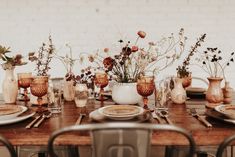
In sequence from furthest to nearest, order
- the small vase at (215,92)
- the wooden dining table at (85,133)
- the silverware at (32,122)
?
the small vase at (215,92)
the silverware at (32,122)
the wooden dining table at (85,133)

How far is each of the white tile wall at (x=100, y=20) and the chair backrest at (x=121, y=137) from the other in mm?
2039

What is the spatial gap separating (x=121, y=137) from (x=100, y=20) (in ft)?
7.06

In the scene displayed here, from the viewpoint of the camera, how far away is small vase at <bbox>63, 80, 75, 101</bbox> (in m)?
1.91

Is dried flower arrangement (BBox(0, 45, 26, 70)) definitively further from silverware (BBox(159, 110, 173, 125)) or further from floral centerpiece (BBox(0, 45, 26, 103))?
silverware (BBox(159, 110, 173, 125))

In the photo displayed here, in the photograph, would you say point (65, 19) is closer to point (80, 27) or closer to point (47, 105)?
point (80, 27)

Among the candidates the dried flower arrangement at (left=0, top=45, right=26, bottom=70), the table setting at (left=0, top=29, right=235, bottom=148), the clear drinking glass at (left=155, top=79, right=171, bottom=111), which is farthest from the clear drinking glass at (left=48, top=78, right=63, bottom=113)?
the clear drinking glass at (left=155, top=79, right=171, bottom=111)

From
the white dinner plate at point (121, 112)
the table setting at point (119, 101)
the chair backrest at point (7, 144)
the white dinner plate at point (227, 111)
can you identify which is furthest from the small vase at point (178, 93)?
the chair backrest at point (7, 144)

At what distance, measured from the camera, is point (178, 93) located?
6.06ft

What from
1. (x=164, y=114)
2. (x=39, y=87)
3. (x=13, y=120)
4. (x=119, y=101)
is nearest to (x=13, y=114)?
(x=13, y=120)

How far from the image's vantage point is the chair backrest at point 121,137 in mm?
955

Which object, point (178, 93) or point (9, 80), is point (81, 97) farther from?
point (178, 93)

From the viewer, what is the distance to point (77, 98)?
174 cm

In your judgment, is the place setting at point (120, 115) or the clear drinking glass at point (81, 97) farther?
the clear drinking glass at point (81, 97)

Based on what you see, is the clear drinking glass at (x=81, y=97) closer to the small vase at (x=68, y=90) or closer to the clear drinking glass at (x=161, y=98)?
the small vase at (x=68, y=90)
